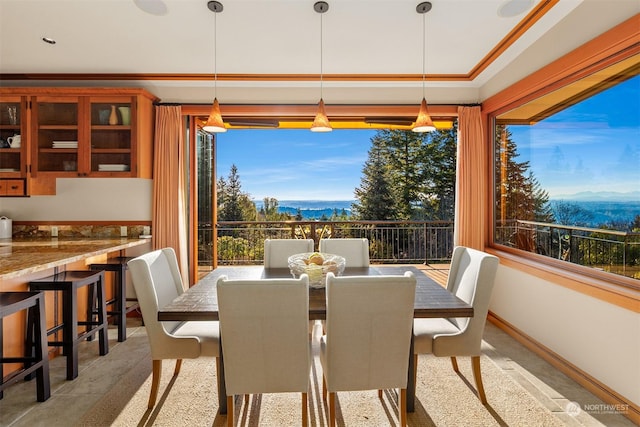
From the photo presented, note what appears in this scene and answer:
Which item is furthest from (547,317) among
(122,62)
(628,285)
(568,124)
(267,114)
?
(122,62)

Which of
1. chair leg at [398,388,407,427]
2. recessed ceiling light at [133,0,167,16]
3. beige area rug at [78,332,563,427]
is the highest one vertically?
recessed ceiling light at [133,0,167,16]

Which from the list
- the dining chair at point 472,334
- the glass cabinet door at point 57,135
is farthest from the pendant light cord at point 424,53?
the glass cabinet door at point 57,135

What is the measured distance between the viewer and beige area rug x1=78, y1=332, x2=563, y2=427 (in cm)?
201


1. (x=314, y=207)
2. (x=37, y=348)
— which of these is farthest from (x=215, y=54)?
(x=314, y=207)

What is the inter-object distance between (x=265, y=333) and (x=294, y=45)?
248 cm

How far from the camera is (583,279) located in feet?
7.92

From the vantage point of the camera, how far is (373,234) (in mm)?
6391

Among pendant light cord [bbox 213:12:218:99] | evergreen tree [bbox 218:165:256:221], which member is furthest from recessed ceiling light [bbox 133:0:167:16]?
evergreen tree [bbox 218:165:256:221]

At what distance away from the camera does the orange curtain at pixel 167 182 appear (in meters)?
3.91

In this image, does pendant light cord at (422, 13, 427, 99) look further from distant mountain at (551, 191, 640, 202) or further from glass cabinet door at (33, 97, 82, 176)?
glass cabinet door at (33, 97, 82, 176)

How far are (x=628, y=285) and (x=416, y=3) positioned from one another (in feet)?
7.60

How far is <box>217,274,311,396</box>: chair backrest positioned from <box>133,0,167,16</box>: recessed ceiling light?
6.69 feet

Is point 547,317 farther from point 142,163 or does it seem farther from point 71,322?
point 142,163

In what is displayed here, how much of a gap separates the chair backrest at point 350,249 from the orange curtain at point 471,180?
1446 millimetres
